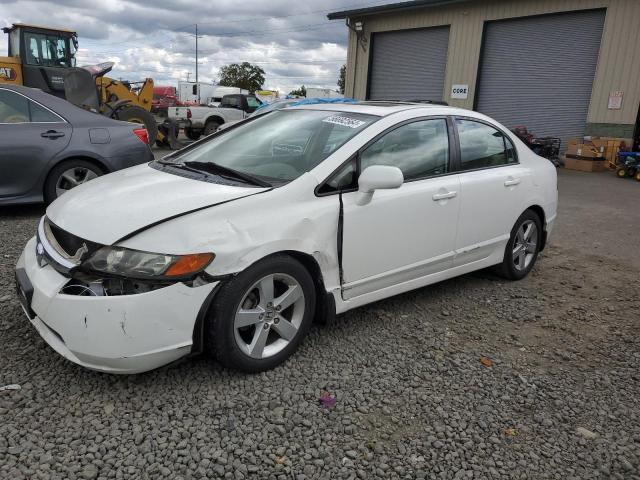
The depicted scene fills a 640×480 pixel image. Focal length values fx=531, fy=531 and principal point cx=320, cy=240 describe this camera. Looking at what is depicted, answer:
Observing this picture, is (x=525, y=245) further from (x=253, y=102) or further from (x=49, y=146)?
(x=253, y=102)

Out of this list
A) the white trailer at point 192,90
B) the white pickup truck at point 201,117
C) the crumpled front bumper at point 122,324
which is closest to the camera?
the crumpled front bumper at point 122,324

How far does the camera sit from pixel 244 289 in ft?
8.82

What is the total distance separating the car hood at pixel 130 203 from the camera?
2629mm

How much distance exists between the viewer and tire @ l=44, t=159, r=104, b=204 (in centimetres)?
589

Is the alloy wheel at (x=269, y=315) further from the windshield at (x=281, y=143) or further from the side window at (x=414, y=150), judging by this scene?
the side window at (x=414, y=150)

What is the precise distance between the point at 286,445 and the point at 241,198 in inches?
49.6

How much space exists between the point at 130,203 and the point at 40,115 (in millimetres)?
3927

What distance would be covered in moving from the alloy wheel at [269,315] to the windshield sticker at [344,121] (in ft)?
3.89

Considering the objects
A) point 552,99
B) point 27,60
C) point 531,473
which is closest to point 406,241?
point 531,473

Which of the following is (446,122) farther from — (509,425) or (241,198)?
(509,425)

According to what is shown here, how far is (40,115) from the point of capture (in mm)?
5906

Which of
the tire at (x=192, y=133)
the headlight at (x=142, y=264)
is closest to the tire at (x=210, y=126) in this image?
the tire at (x=192, y=133)

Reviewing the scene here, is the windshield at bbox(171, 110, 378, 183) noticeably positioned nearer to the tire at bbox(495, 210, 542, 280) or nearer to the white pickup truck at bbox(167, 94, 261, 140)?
the tire at bbox(495, 210, 542, 280)

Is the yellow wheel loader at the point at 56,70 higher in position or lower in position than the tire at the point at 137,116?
higher
